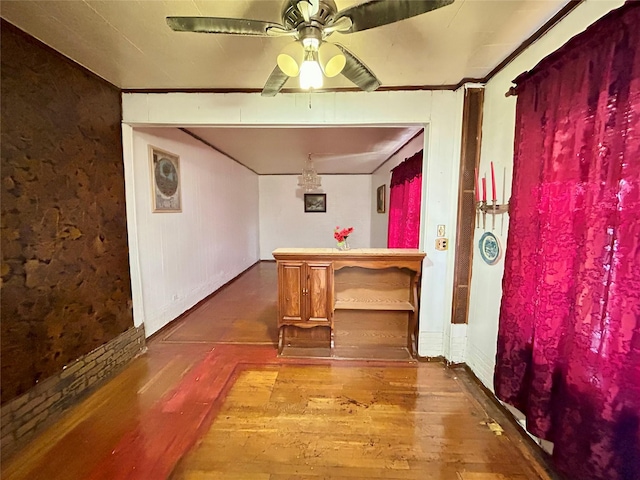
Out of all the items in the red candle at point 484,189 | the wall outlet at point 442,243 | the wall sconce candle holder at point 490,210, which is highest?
the red candle at point 484,189

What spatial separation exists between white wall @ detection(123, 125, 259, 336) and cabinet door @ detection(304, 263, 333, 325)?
1.66 metres

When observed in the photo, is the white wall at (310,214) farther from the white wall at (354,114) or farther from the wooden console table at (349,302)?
the white wall at (354,114)

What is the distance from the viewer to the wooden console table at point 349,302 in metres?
2.55

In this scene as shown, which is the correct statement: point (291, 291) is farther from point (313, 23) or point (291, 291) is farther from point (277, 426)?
point (313, 23)

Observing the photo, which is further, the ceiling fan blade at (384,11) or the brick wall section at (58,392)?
the brick wall section at (58,392)

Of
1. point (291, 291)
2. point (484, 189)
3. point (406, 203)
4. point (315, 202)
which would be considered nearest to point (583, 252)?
point (484, 189)

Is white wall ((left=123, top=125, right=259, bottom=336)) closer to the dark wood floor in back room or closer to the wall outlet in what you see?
the dark wood floor in back room

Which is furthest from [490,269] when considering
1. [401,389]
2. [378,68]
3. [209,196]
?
[209,196]

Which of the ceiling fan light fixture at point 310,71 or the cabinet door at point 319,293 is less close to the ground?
the ceiling fan light fixture at point 310,71

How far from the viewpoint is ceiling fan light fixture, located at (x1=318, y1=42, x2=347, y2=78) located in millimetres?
1327

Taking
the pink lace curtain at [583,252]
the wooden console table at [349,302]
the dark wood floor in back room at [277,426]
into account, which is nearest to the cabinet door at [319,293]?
the wooden console table at [349,302]

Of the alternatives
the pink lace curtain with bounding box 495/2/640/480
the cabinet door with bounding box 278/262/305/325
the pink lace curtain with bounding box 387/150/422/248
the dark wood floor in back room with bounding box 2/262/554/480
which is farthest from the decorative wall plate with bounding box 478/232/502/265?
the cabinet door with bounding box 278/262/305/325

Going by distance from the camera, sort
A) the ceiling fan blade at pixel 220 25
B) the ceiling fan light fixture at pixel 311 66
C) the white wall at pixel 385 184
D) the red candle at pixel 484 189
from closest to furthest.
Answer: the ceiling fan blade at pixel 220 25 < the ceiling fan light fixture at pixel 311 66 < the red candle at pixel 484 189 < the white wall at pixel 385 184

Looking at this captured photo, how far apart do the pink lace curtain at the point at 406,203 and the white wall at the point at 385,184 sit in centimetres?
28
